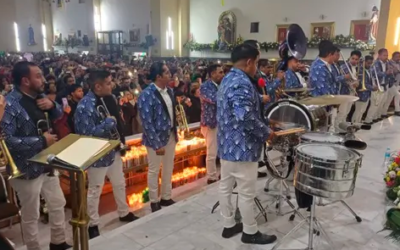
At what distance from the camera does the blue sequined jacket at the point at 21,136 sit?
8.68 ft

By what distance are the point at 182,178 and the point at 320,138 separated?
3.09m

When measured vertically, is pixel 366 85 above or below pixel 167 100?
below

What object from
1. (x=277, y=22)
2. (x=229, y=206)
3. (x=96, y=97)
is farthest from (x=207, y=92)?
(x=277, y=22)

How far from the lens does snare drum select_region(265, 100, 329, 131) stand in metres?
3.40

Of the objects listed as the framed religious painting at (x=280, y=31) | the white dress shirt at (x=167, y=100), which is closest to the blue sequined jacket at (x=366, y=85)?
the white dress shirt at (x=167, y=100)

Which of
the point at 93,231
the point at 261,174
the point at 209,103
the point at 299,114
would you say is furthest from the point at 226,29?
the point at 93,231

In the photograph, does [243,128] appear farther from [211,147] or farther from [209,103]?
[211,147]

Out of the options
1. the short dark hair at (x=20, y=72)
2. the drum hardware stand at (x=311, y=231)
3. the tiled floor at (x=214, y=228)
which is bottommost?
the tiled floor at (x=214, y=228)

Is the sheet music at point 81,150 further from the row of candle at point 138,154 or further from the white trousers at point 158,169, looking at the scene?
the row of candle at point 138,154

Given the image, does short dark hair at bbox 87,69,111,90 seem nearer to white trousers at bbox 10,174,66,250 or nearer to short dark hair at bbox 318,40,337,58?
white trousers at bbox 10,174,66,250

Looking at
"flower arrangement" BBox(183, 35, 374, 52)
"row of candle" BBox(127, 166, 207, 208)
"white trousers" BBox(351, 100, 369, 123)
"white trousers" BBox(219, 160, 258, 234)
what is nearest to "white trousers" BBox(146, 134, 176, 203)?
"row of candle" BBox(127, 166, 207, 208)

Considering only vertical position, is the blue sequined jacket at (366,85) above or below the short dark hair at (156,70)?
below

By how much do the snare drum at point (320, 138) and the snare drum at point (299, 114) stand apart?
0.22 m

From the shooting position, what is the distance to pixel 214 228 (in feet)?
10.4
